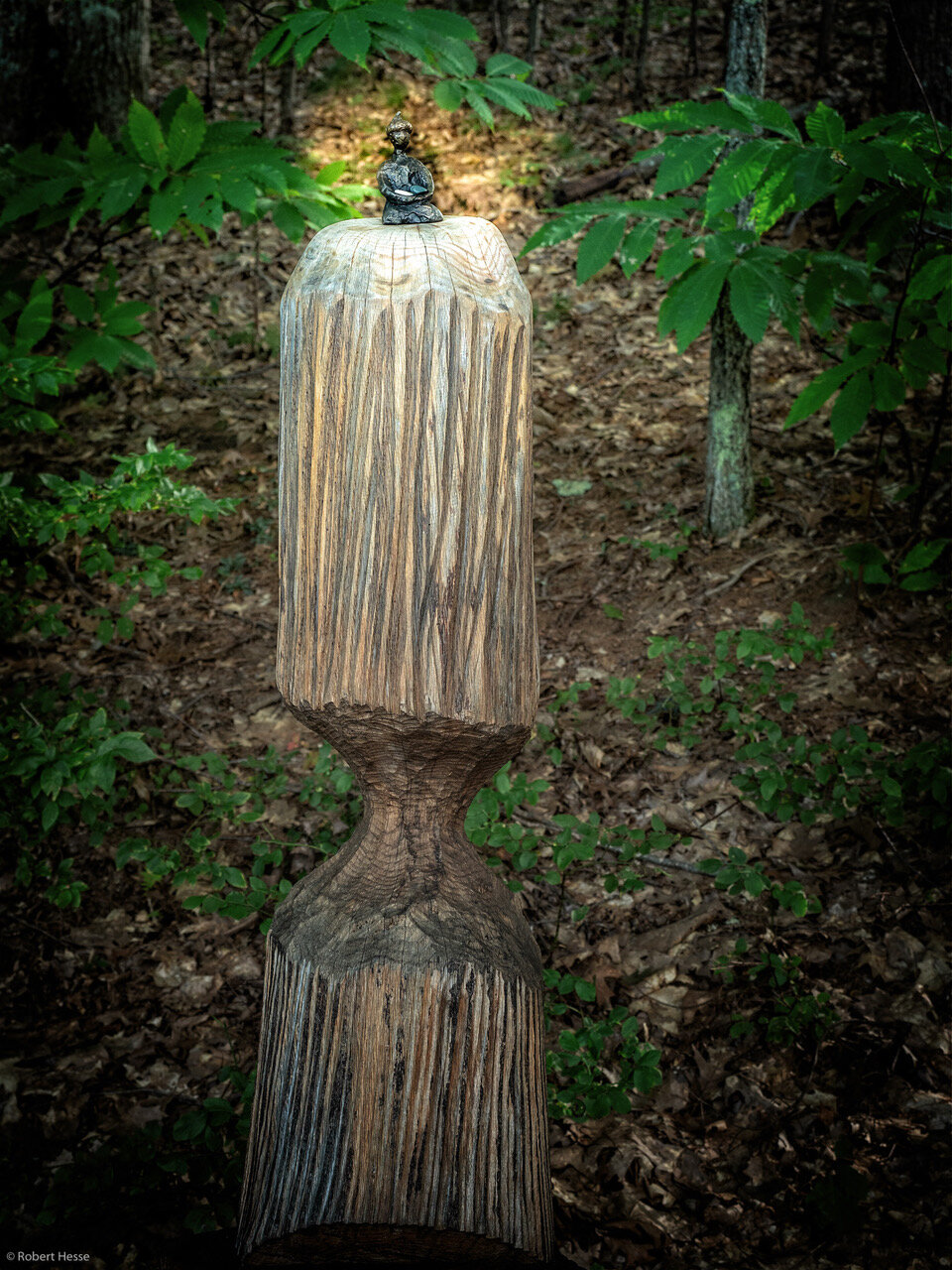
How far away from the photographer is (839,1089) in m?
2.37

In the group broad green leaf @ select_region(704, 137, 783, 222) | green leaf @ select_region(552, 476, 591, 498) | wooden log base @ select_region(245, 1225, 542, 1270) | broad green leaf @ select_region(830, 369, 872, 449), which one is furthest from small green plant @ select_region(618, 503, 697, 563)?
wooden log base @ select_region(245, 1225, 542, 1270)

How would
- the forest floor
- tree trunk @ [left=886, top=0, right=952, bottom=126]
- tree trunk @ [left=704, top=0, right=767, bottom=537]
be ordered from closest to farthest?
the forest floor < tree trunk @ [left=704, top=0, right=767, bottom=537] < tree trunk @ [left=886, top=0, right=952, bottom=126]

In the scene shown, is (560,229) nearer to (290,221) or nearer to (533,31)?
(290,221)

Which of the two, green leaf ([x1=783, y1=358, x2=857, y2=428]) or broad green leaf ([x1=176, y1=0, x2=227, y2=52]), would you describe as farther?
green leaf ([x1=783, y1=358, x2=857, y2=428])

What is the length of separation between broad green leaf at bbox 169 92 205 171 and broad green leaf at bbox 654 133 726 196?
1.39m

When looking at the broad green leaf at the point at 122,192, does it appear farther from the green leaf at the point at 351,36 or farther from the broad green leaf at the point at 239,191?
the green leaf at the point at 351,36

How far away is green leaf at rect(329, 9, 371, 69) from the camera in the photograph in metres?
2.38

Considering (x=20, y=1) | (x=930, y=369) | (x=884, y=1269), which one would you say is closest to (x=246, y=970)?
(x=884, y=1269)

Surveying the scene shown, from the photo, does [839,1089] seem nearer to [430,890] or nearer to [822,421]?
[430,890]

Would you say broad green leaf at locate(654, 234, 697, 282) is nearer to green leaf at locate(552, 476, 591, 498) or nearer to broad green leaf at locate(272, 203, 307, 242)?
broad green leaf at locate(272, 203, 307, 242)

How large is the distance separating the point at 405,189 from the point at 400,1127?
149 cm

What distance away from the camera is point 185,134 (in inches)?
107

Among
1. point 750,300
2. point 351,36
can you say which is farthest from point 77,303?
point 750,300

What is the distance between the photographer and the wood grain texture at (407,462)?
→ 1357 mm
